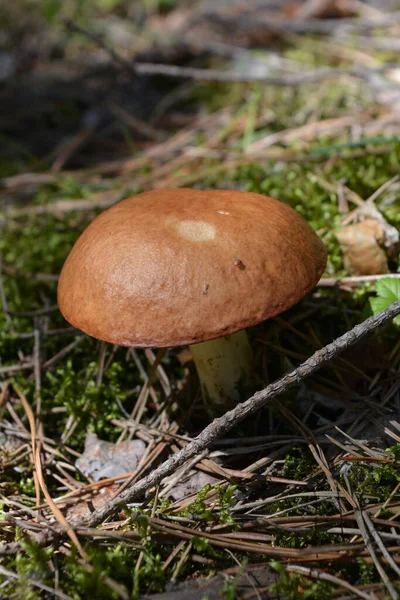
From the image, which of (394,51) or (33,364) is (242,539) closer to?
(33,364)

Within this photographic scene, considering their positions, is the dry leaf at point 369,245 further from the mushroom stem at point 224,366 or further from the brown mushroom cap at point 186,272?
the mushroom stem at point 224,366

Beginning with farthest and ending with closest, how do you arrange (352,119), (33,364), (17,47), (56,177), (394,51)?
(17,47) → (394,51) → (56,177) → (352,119) → (33,364)

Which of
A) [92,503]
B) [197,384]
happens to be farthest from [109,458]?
[197,384]

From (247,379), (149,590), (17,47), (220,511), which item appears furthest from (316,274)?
(17,47)

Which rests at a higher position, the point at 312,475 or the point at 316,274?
the point at 316,274

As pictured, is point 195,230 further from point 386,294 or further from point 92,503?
point 92,503

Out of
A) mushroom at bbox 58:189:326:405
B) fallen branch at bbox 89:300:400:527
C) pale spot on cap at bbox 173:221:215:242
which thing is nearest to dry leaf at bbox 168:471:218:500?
fallen branch at bbox 89:300:400:527

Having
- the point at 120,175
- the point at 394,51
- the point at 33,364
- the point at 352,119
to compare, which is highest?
the point at 394,51

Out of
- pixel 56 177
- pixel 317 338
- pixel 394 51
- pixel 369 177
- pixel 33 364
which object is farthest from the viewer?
pixel 394 51
